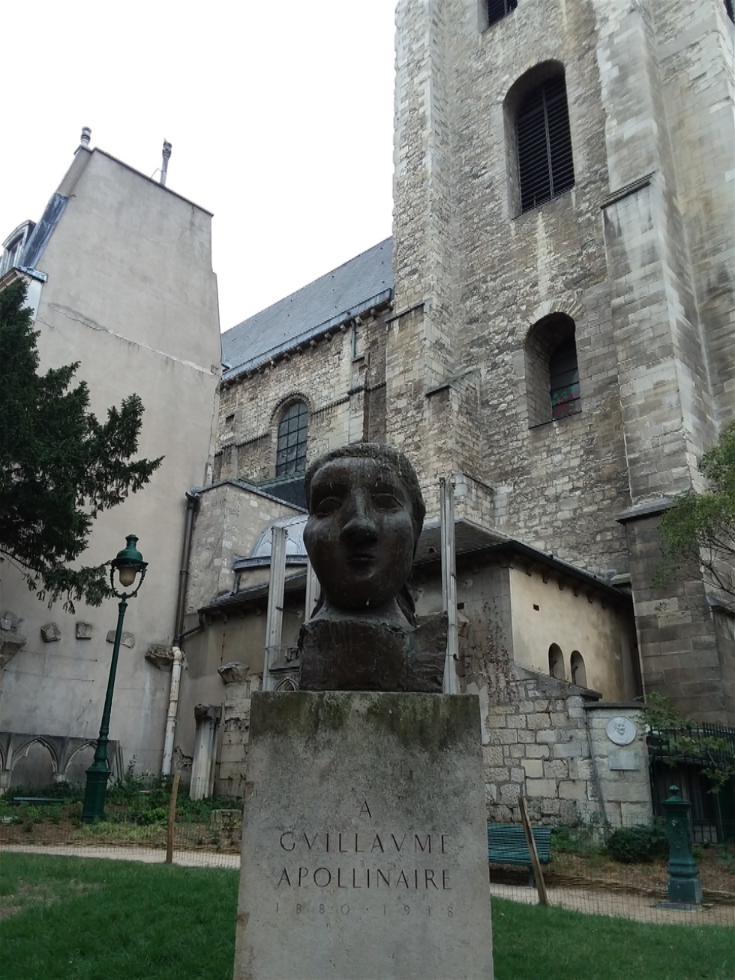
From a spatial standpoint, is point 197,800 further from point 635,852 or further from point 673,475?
point 673,475

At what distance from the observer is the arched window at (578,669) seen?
47.7 ft

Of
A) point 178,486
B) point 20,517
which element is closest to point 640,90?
point 178,486

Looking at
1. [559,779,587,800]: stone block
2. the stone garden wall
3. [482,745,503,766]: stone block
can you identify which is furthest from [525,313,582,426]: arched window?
[559,779,587,800]: stone block

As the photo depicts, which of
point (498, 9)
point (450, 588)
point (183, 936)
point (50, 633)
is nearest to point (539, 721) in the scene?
point (450, 588)

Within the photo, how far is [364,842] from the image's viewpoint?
3652 mm

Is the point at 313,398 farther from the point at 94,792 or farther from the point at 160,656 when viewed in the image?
the point at 94,792

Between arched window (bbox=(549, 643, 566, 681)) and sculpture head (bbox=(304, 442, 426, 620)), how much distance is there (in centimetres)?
1017

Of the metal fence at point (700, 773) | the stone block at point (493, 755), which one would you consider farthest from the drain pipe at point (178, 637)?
the metal fence at point (700, 773)

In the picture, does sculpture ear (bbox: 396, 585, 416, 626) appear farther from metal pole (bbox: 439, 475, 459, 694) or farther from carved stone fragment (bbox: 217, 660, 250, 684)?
carved stone fragment (bbox: 217, 660, 250, 684)

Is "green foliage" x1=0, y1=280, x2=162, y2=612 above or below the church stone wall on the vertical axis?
below

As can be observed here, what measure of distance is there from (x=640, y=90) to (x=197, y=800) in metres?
18.6

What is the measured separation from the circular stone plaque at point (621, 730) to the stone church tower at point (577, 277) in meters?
3.05

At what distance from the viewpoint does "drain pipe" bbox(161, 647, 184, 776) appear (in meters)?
16.8

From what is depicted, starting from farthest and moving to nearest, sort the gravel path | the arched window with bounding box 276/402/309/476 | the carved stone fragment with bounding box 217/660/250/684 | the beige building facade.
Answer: the arched window with bounding box 276/402/309/476 < the carved stone fragment with bounding box 217/660/250/684 < the beige building facade < the gravel path
